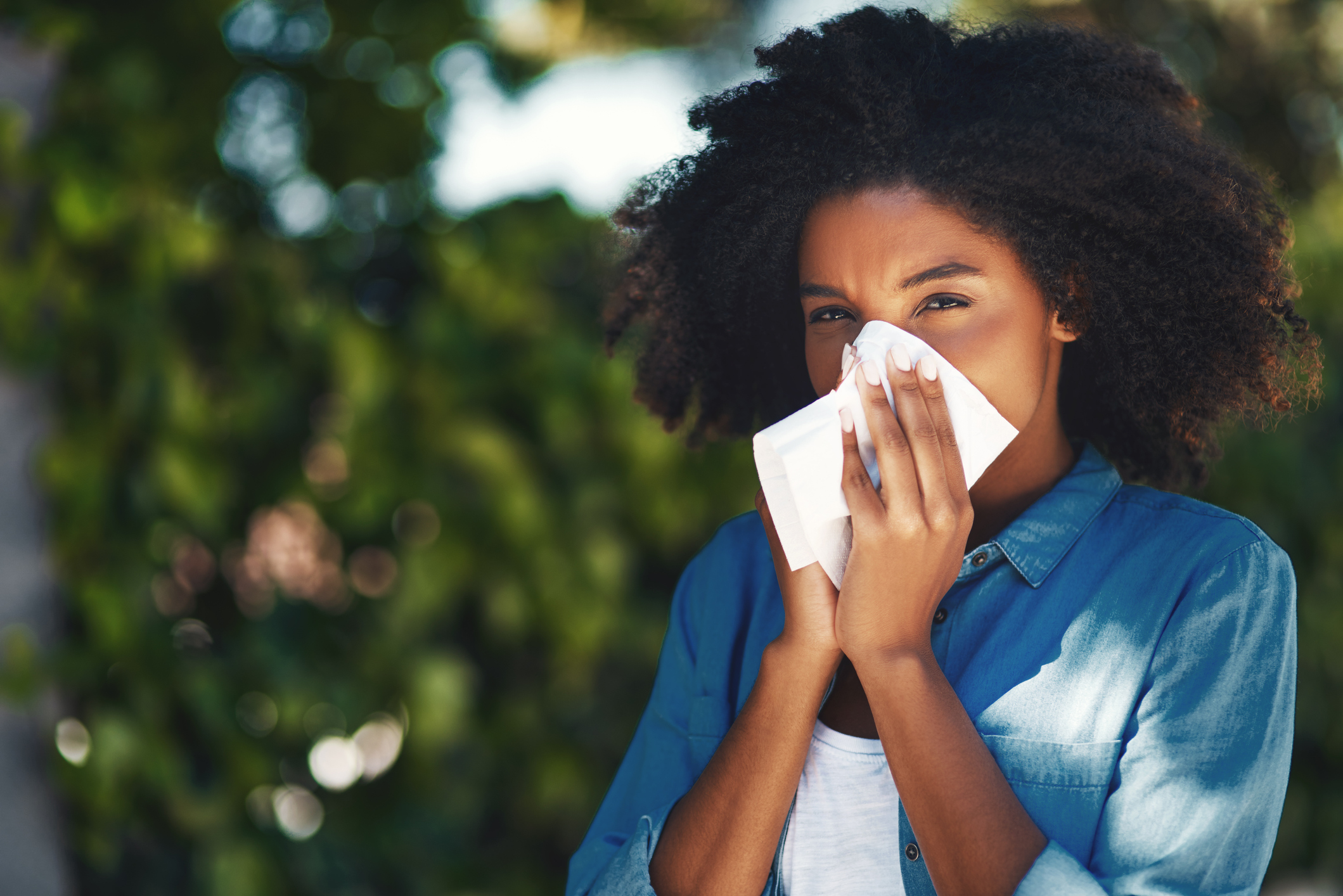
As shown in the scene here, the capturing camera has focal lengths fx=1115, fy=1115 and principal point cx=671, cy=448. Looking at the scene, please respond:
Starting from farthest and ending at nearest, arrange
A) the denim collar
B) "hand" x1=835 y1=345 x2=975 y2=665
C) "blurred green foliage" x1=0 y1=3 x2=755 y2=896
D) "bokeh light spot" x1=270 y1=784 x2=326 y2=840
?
"bokeh light spot" x1=270 y1=784 x2=326 y2=840 → "blurred green foliage" x1=0 y1=3 x2=755 y2=896 → the denim collar → "hand" x1=835 y1=345 x2=975 y2=665

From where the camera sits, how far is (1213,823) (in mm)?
1044

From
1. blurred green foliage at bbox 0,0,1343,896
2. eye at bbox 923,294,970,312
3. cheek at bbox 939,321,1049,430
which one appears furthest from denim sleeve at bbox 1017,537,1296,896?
blurred green foliage at bbox 0,0,1343,896

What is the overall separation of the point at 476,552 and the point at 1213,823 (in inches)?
74.5

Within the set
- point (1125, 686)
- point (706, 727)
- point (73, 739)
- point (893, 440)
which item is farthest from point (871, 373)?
point (73, 739)

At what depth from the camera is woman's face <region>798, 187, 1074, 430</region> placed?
1.21 metres

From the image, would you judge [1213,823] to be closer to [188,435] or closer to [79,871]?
[188,435]

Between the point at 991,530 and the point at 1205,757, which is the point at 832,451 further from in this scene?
the point at 1205,757

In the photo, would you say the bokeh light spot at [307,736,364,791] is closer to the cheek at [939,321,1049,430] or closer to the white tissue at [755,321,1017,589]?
the white tissue at [755,321,1017,589]

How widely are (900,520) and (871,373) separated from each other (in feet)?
0.51

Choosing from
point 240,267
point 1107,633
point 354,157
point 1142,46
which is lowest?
point 1107,633

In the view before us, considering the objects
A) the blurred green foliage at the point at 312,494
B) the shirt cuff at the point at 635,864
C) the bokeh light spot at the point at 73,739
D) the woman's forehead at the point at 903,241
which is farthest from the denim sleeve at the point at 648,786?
the bokeh light spot at the point at 73,739

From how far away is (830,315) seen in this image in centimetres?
131

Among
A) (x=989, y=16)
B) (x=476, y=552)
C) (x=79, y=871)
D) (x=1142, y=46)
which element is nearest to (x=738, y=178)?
(x=989, y=16)

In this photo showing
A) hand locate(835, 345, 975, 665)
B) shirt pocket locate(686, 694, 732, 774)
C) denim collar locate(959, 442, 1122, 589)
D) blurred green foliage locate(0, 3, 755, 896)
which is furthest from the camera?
blurred green foliage locate(0, 3, 755, 896)
